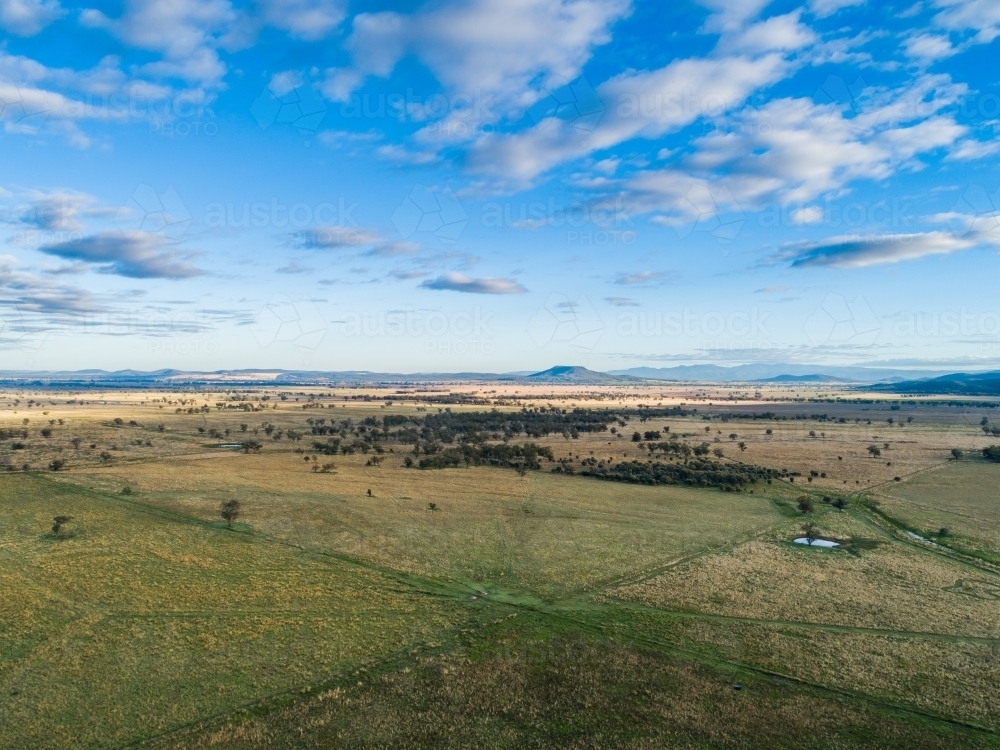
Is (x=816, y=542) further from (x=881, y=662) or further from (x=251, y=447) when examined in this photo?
(x=251, y=447)

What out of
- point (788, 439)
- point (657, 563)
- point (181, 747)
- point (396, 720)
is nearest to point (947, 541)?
point (657, 563)

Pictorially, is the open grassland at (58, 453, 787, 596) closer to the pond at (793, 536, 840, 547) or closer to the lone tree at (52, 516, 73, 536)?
the pond at (793, 536, 840, 547)

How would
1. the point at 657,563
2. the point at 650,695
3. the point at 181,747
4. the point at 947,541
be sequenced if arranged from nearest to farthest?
the point at 181,747, the point at 650,695, the point at 657,563, the point at 947,541

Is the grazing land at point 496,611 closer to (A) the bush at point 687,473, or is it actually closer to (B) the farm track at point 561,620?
(B) the farm track at point 561,620

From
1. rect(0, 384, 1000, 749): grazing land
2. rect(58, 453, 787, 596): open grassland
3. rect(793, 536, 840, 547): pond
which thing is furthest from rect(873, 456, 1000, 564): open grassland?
rect(58, 453, 787, 596): open grassland

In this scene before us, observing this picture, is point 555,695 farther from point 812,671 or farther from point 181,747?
point 181,747

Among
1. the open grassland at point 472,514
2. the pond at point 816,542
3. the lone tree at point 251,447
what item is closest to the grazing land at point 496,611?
the open grassland at point 472,514
